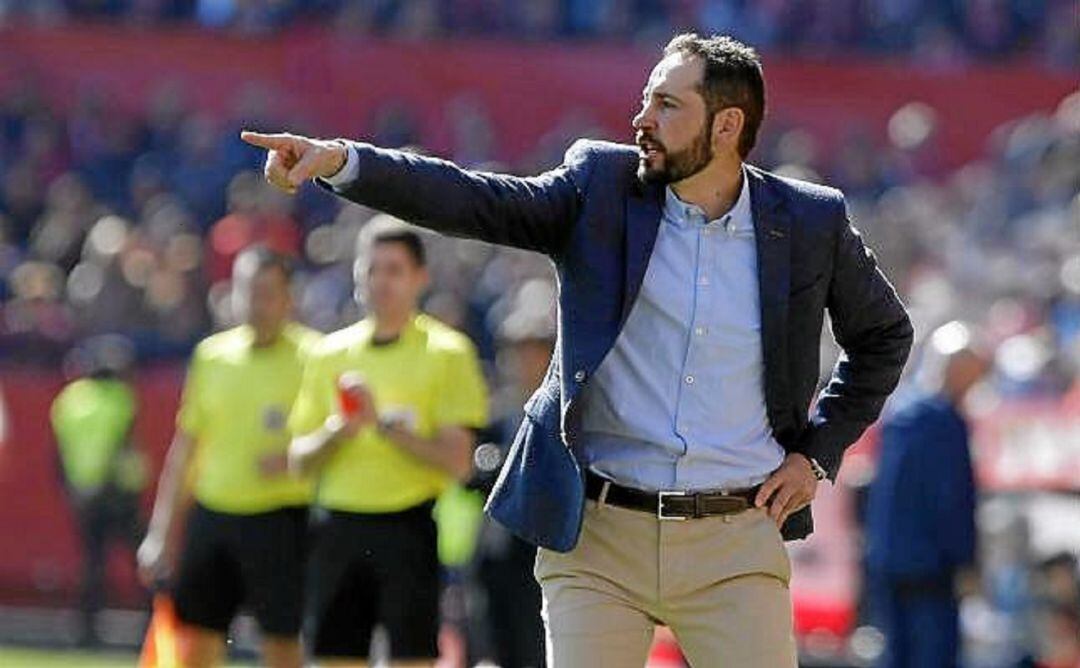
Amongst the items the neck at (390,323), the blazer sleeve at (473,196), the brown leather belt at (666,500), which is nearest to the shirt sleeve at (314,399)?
the neck at (390,323)

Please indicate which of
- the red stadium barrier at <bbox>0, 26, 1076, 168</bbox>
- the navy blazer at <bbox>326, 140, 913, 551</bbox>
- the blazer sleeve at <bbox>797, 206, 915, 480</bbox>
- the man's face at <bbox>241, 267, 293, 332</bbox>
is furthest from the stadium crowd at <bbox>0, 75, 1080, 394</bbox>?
the navy blazer at <bbox>326, 140, 913, 551</bbox>

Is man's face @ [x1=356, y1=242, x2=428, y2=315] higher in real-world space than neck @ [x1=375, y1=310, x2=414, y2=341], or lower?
higher

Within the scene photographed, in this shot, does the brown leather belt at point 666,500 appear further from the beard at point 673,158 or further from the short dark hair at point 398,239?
the short dark hair at point 398,239

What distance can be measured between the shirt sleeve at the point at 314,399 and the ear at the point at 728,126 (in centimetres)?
400

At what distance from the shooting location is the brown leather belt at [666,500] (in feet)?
22.8

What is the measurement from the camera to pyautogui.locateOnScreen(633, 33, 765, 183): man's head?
271 inches

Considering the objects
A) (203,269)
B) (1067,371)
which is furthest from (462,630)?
(203,269)

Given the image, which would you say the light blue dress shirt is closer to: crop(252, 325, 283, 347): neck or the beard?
the beard

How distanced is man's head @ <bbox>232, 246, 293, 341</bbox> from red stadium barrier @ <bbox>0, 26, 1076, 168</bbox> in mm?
13358

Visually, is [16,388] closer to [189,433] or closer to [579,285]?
[189,433]

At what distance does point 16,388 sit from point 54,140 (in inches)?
217

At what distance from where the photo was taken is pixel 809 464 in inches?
281

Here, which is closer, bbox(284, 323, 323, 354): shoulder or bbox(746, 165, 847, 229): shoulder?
bbox(746, 165, 847, 229): shoulder

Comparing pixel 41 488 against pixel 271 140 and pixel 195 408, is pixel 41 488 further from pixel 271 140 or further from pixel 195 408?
pixel 271 140
